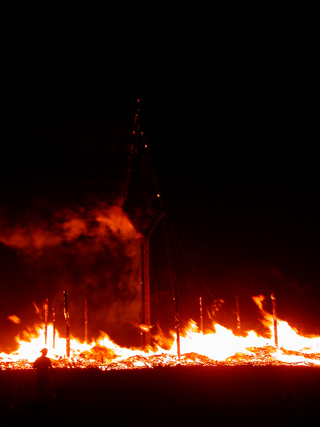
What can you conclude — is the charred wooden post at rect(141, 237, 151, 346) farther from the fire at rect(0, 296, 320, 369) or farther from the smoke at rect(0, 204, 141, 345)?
the smoke at rect(0, 204, 141, 345)

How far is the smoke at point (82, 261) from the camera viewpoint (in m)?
19.0

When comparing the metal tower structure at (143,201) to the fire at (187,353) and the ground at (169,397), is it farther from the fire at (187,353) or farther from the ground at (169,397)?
the ground at (169,397)

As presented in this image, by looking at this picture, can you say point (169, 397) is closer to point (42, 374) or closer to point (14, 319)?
point (42, 374)

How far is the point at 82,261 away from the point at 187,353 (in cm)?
756

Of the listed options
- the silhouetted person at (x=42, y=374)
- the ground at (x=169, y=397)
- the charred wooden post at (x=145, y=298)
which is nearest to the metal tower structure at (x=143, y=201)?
the charred wooden post at (x=145, y=298)

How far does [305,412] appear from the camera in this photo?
23.4ft

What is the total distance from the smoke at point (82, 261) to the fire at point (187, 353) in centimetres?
145

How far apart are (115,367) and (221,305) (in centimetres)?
869

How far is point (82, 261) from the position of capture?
19.8m

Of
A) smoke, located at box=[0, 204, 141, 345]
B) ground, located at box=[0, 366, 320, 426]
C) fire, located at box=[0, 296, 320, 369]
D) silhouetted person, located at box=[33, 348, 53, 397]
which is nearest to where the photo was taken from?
ground, located at box=[0, 366, 320, 426]

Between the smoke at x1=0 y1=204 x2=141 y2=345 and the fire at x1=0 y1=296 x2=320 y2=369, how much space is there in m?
1.45

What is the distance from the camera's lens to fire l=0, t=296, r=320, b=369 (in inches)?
514

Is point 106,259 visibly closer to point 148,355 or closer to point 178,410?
point 148,355

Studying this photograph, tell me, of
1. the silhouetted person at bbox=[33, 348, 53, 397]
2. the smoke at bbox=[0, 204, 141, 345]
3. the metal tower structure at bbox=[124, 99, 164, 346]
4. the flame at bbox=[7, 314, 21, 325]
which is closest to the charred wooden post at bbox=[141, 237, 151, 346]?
the metal tower structure at bbox=[124, 99, 164, 346]
